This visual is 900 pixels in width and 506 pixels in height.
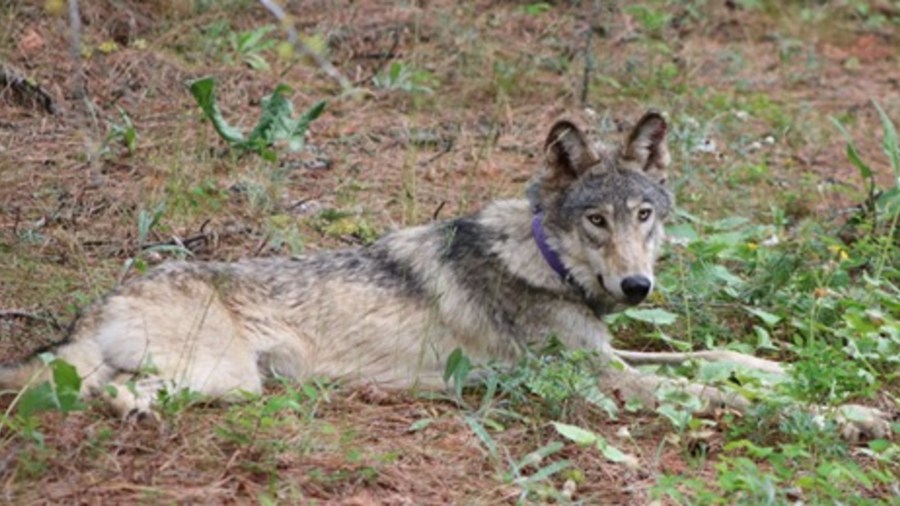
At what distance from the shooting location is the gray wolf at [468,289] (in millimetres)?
5773

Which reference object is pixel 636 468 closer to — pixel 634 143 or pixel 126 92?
pixel 634 143

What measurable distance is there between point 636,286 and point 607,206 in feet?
1.30

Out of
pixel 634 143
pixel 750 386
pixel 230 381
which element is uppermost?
pixel 634 143

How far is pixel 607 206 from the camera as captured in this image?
589 cm

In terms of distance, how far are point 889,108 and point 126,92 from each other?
6217mm

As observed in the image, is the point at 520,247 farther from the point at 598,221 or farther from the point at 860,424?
the point at 860,424

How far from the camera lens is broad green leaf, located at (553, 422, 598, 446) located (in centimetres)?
503

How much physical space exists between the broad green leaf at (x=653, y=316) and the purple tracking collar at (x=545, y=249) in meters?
0.54

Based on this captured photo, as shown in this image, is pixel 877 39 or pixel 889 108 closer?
pixel 889 108

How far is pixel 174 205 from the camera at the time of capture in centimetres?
758

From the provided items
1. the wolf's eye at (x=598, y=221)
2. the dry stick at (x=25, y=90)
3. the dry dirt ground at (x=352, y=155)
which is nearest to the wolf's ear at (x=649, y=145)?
the wolf's eye at (x=598, y=221)

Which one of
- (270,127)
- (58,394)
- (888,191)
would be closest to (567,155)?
(888,191)

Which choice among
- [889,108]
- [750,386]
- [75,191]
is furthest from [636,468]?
[889,108]

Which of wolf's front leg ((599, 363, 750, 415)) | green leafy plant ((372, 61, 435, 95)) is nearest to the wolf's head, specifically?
wolf's front leg ((599, 363, 750, 415))
